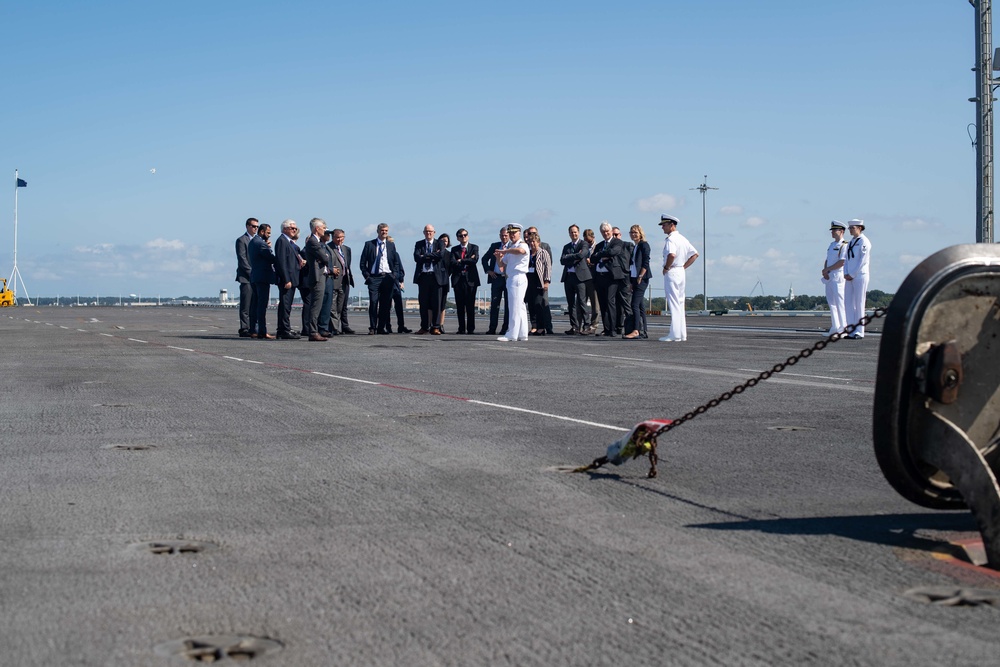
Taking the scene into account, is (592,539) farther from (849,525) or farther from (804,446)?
(804,446)

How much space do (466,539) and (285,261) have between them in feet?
55.0

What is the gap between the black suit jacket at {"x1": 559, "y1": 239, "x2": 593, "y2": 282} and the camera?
82.3 feet

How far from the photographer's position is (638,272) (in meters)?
22.8

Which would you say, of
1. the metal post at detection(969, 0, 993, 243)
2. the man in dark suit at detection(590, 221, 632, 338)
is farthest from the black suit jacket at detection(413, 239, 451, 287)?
the metal post at detection(969, 0, 993, 243)

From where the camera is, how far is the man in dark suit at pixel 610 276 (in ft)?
77.3

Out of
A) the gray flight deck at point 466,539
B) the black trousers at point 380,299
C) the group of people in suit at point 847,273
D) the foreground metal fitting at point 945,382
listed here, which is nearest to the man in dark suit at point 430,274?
the black trousers at point 380,299

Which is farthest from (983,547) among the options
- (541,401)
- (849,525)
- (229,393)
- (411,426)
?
(229,393)

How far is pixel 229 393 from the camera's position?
10.6m

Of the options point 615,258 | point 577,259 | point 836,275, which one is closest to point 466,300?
point 577,259

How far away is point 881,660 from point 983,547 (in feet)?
4.52

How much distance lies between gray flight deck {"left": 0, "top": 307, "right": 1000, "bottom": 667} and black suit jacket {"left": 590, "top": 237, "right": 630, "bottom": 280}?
1393 centimetres

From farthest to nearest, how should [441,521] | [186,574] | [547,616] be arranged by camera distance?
[441,521] → [186,574] → [547,616]

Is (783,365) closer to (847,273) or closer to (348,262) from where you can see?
(847,273)

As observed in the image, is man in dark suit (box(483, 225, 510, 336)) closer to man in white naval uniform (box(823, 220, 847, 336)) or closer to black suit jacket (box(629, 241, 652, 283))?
black suit jacket (box(629, 241, 652, 283))
